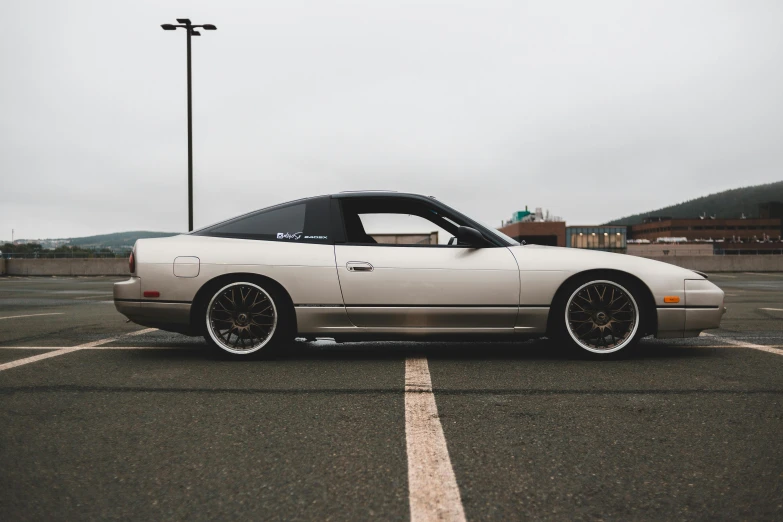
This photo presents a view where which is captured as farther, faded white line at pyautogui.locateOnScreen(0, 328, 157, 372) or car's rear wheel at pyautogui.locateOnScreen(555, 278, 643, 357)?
car's rear wheel at pyautogui.locateOnScreen(555, 278, 643, 357)

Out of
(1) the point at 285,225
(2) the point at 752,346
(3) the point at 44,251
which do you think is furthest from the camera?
(3) the point at 44,251

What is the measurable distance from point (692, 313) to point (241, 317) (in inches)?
142

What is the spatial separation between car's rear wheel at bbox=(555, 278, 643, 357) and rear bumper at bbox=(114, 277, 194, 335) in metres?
3.00

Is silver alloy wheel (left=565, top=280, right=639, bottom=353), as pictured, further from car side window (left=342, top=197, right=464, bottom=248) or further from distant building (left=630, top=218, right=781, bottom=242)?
distant building (left=630, top=218, right=781, bottom=242)

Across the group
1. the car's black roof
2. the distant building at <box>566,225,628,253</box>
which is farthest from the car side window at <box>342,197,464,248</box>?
the distant building at <box>566,225,628,253</box>

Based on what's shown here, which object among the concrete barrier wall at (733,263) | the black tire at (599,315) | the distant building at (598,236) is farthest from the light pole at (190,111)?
the distant building at (598,236)

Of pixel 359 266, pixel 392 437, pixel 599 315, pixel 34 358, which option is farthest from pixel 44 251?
pixel 392 437

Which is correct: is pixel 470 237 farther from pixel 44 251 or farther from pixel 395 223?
pixel 44 251

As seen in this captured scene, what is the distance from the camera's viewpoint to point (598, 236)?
116250mm

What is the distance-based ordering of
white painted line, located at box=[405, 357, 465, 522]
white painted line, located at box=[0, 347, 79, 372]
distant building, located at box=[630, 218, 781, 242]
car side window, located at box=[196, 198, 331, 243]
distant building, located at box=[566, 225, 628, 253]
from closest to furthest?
white painted line, located at box=[405, 357, 465, 522], white painted line, located at box=[0, 347, 79, 372], car side window, located at box=[196, 198, 331, 243], distant building, located at box=[566, 225, 628, 253], distant building, located at box=[630, 218, 781, 242]

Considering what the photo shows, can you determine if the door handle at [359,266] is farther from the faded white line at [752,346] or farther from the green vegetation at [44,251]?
the green vegetation at [44,251]

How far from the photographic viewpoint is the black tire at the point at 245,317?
4562 millimetres

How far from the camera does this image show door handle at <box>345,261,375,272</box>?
4492 mm

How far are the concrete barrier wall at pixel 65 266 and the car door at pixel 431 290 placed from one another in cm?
2470
